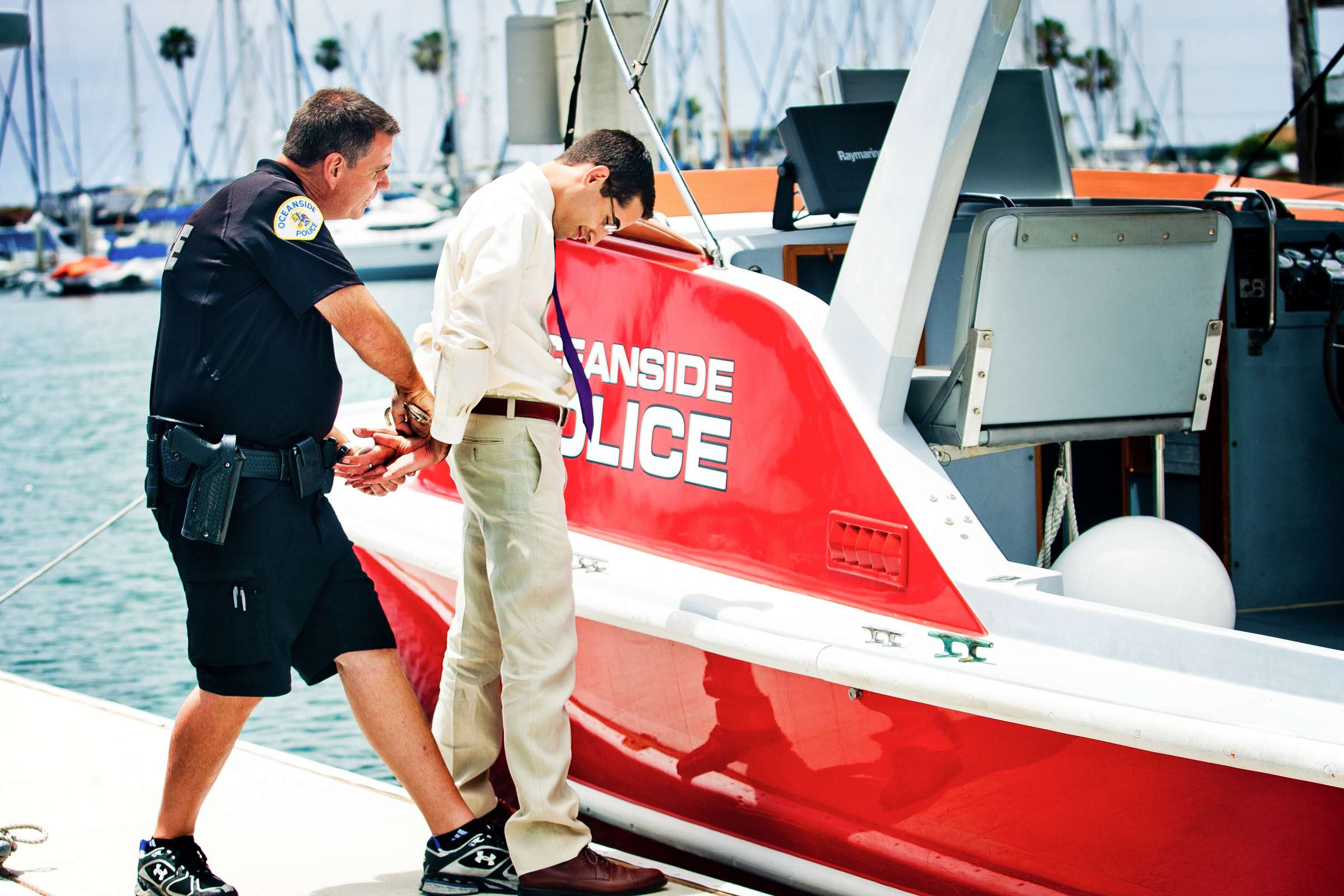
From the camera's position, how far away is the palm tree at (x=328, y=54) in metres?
74.5

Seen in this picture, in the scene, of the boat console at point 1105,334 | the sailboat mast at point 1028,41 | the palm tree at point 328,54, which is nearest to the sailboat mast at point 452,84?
the sailboat mast at point 1028,41

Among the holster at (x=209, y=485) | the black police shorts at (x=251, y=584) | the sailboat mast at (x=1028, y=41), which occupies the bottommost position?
the black police shorts at (x=251, y=584)

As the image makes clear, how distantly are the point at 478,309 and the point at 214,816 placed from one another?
71.3 inches

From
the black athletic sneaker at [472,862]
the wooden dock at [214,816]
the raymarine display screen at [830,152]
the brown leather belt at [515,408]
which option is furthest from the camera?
the raymarine display screen at [830,152]

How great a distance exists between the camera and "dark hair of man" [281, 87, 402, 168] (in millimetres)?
2760

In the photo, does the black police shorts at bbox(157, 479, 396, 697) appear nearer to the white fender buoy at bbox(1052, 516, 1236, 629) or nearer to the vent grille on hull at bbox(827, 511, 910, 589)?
the vent grille on hull at bbox(827, 511, 910, 589)

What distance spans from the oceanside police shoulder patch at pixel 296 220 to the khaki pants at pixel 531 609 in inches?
19.9

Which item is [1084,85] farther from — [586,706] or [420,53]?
[586,706]

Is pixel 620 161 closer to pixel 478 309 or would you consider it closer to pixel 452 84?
pixel 478 309

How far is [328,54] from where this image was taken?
75.6 metres

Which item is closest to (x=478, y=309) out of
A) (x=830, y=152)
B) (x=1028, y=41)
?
(x=830, y=152)

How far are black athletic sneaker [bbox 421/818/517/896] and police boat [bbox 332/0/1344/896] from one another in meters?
0.52

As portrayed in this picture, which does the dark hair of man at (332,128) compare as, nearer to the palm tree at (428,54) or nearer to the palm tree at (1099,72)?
the palm tree at (1099,72)

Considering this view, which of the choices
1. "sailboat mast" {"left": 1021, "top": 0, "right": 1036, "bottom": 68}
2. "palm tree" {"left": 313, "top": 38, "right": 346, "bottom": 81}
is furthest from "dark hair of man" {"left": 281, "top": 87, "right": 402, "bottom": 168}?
"palm tree" {"left": 313, "top": 38, "right": 346, "bottom": 81}
